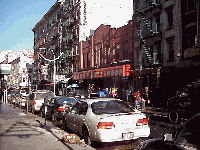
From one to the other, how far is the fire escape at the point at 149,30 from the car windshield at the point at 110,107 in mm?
18434

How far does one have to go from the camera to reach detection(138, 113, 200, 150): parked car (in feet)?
14.6

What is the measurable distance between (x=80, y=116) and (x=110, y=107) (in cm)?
116

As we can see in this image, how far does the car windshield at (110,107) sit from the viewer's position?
8.56m

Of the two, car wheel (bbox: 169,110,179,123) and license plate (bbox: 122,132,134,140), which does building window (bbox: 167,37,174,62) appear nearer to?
car wheel (bbox: 169,110,179,123)

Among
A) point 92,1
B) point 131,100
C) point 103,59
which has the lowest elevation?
point 131,100

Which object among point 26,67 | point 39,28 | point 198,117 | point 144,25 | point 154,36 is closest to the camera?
point 198,117

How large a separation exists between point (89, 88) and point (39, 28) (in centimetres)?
4016

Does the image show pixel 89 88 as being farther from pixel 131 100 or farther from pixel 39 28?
pixel 39 28

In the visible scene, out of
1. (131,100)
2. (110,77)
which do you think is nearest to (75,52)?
(110,77)

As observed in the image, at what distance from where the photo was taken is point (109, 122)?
25.4 feet

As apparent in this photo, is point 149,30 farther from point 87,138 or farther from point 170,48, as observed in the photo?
point 87,138

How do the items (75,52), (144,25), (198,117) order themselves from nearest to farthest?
(198,117)
(144,25)
(75,52)

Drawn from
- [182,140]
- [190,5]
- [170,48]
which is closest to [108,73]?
[170,48]

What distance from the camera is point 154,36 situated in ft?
90.4
